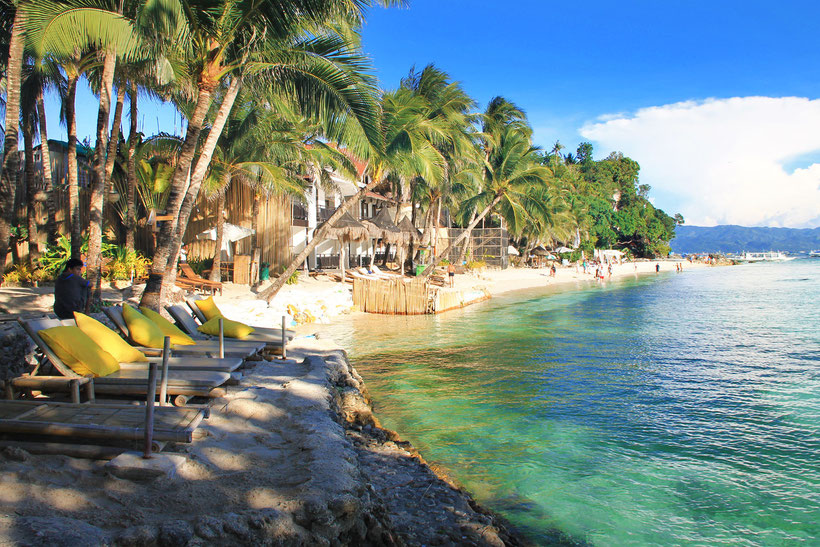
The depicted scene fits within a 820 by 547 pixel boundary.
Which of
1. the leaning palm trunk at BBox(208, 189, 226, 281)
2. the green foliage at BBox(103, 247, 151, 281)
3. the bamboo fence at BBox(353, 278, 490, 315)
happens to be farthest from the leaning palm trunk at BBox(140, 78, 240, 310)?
the bamboo fence at BBox(353, 278, 490, 315)

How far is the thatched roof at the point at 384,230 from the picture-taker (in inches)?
946

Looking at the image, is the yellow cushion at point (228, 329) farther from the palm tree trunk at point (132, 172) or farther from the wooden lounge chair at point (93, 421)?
the palm tree trunk at point (132, 172)

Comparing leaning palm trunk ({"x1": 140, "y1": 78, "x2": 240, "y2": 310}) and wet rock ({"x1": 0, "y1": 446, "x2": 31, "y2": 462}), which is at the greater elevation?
leaning palm trunk ({"x1": 140, "y1": 78, "x2": 240, "y2": 310})

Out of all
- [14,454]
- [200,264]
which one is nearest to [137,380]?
[14,454]

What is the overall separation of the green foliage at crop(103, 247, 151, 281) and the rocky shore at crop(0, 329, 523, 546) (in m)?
10.9

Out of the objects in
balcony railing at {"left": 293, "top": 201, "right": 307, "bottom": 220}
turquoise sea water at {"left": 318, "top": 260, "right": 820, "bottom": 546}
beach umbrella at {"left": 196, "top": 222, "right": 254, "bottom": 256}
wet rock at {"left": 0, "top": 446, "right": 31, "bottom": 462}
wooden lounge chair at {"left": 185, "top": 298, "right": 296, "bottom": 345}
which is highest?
balcony railing at {"left": 293, "top": 201, "right": 307, "bottom": 220}

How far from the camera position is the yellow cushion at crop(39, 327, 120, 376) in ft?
16.7

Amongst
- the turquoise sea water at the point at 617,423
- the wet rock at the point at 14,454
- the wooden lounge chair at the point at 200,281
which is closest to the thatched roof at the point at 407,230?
the turquoise sea water at the point at 617,423

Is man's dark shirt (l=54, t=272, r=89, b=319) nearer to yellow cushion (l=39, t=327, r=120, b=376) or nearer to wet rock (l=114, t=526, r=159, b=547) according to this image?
yellow cushion (l=39, t=327, r=120, b=376)

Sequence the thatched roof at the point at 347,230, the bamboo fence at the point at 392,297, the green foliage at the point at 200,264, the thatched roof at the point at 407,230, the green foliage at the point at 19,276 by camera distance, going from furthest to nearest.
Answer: the thatched roof at the point at 407,230, the thatched roof at the point at 347,230, the green foliage at the point at 200,264, the bamboo fence at the point at 392,297, the green foliage at the point at 19,276

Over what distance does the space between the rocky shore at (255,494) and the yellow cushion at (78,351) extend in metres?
1.20

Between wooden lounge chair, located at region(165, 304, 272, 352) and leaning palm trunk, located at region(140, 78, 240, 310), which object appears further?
leaning palm trunk, located at region(140, 78, 240, 310)

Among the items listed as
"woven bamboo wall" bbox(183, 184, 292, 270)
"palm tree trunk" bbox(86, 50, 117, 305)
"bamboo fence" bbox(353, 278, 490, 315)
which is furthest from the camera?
"woven bamboo wall" bbox(183, 184, 292, 270)

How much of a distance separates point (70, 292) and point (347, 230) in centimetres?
1509
